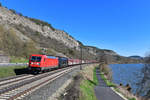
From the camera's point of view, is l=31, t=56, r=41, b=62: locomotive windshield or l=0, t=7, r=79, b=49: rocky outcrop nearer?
l=31, t=56, r=41, b=62: locomotive windshield

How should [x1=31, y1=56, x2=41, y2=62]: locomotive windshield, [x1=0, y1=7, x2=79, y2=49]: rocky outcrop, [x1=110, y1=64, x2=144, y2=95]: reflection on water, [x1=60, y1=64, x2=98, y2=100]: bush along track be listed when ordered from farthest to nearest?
[x1=0, y1=7, x2=79, y2=49]: rocky outcrop < [x1=110, y1=64, x2=144, y2=95]: reflection on water < [x1=31, y1=56, x2=41, y2=62]: locomotive windshield < [x1=60, y1=64, x2=98, y2=100]: bush along track

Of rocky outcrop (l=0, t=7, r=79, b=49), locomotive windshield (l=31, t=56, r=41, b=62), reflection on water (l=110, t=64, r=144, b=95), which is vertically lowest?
reflection on water (l=110, t=64, r=144, b=95)

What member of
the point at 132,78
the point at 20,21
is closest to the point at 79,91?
the point at 132,78

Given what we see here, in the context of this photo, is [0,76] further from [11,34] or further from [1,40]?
[11,34]

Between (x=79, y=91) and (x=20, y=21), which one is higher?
(x=20, y=21)

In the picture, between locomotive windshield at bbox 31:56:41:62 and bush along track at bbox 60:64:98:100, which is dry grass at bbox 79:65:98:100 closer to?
bush along track at bbox 60:64:98:100

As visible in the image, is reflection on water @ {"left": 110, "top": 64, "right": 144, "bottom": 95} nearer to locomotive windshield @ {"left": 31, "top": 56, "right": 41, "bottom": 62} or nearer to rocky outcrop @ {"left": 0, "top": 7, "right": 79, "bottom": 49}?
locomotive windshield @ {"left": 31, "top": 56, "right": 41, "bottom": 62}

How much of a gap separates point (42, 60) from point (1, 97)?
13651 mm

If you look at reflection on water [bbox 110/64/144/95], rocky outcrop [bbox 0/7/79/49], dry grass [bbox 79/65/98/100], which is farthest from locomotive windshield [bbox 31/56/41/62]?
rocky outcrop [bbox 0/7/79/49]

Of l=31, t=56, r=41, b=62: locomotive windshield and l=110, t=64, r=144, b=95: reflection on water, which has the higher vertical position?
l=31, t=56, r=41, b=62: locomotive windshield

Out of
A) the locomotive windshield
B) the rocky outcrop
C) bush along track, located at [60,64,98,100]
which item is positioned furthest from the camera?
the rocky outcrop

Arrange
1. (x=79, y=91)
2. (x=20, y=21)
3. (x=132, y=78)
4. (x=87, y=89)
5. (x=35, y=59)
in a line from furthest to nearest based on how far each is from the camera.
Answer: (x=20, y=21) < (x=132, y=78) < (x=35, y=59) < (x=87, y=89) < (x=79, y=91)

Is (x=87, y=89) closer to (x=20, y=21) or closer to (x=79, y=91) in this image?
(x=79, y=91)

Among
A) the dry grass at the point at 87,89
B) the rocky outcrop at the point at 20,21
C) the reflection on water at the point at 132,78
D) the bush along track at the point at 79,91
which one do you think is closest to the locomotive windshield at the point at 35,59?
the dry grass at the point at 87,89
